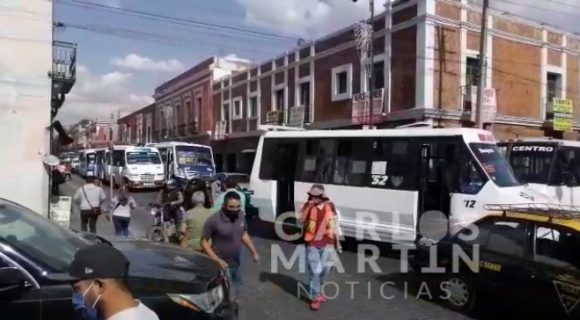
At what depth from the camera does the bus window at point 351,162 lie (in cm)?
1155

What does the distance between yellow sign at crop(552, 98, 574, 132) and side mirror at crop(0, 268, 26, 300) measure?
2440cm

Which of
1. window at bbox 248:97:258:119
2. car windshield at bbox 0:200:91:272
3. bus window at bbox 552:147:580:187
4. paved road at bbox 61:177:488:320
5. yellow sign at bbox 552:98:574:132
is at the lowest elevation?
paved road at bbox 61:177:488:320

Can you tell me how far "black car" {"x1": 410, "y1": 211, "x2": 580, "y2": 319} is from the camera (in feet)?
20.1

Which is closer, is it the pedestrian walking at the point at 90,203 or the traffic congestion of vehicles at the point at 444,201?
the traffic congestion of vehicles at the point at 444,201

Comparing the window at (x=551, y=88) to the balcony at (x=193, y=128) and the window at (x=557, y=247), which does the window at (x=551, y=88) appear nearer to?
the window at (x=557, y=247)

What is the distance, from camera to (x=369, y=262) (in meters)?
10.5

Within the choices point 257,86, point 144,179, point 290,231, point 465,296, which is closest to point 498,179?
point 465,296

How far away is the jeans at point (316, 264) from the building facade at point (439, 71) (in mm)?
13763

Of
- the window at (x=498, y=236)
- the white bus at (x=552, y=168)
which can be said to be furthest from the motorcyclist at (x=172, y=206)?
the white bus at (x=552, y=168)

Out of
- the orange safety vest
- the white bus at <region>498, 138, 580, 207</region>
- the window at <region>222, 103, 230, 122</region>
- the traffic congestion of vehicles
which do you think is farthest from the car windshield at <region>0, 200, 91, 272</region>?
the window at <region>222, 103, 230, 122</region>

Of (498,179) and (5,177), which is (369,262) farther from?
(5,177)

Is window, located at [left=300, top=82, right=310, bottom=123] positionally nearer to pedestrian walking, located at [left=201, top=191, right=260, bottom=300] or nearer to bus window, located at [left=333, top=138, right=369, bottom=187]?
bus window, located at [left=333, top=138, right=369, bottom=187]

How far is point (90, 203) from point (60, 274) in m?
7.89

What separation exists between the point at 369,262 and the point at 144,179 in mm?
20286
